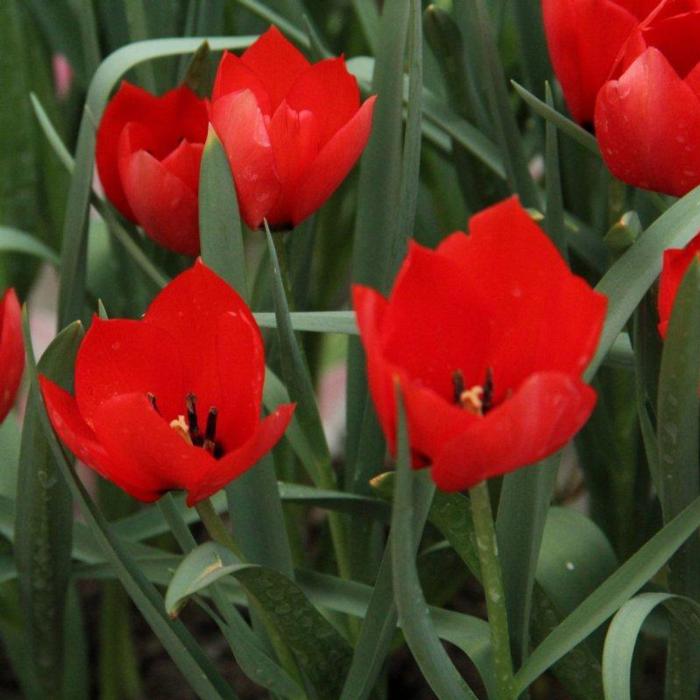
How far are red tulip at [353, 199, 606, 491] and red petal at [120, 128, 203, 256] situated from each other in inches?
9.9

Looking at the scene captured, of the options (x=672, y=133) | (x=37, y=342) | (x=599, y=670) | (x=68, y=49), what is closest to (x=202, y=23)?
(x=68, y=49)

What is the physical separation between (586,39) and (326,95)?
0.50 feet

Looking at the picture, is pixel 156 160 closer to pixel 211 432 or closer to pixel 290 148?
pixel 290 148

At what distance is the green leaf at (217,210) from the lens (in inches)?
26.5

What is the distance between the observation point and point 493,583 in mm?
576

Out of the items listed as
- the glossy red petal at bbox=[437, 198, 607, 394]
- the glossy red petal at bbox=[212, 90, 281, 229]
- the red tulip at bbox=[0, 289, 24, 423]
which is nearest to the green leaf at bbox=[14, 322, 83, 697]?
the red tulip at bbox=[0, 289, 24, 423]

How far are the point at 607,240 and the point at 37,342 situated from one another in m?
1.15

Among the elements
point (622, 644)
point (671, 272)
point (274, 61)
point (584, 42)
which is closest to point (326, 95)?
point (274, 61)

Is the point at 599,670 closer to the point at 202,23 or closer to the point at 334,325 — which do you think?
the point at 334,325

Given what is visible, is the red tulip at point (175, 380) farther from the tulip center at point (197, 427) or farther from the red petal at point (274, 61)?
the red petal at point (274, 61)

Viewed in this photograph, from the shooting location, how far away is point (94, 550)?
849 mm

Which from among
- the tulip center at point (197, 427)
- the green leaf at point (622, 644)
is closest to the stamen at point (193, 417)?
the tulip center at point (197, 427)

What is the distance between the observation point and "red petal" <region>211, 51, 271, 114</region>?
0.73m

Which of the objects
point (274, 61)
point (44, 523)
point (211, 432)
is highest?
point (274, 61)
